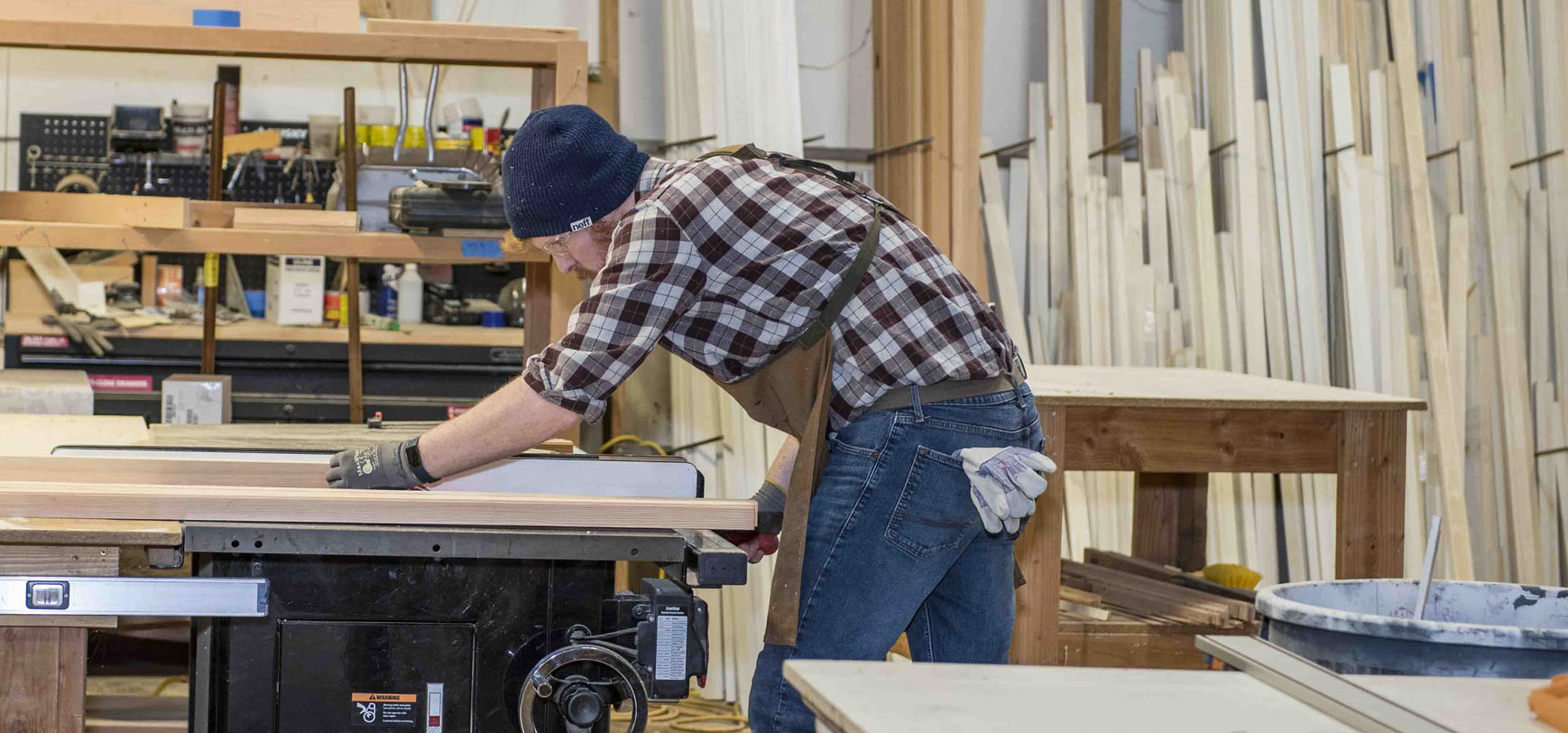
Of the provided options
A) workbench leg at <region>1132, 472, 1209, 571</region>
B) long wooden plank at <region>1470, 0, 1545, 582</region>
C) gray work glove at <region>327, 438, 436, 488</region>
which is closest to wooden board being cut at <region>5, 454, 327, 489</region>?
gray work glove at <region>327, 438, 436, 488</region>

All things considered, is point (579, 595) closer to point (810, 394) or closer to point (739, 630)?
point (810, 394)

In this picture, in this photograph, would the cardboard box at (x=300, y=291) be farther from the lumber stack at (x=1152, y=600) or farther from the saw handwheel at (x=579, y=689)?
the saw handwheel at (x=579, y=689)

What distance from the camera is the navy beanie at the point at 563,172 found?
194cm

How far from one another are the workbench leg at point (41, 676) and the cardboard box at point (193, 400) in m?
1.46

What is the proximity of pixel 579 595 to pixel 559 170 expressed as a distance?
58 centimetres

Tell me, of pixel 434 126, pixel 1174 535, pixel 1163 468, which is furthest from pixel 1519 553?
pixel 434 126

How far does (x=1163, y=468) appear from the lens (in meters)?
2.81

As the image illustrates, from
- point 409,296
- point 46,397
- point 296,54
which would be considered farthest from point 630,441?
point 296,54

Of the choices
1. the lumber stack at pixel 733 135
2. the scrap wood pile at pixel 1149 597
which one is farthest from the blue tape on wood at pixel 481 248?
the scrap wood pile at pixel 1149 597

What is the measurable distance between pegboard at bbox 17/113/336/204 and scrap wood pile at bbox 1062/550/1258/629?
2927mm

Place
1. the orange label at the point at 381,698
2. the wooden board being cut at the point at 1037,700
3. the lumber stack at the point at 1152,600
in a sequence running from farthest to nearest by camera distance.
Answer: the lumber stack at the point at 1152,600 → the orange label at the point at 381,698 → the wooden board being cut at the point at 1037,700

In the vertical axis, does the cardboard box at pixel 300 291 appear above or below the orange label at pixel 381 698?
above

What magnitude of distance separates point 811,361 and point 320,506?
0.68 metres

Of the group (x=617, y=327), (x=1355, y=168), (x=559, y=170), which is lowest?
(x=617, y=327)
